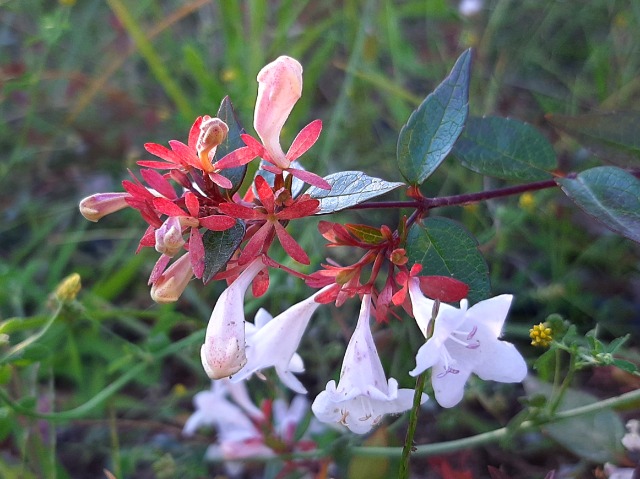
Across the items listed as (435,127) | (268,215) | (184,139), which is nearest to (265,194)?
(268,215)

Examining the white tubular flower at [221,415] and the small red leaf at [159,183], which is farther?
the white tubular flower at [221,415]

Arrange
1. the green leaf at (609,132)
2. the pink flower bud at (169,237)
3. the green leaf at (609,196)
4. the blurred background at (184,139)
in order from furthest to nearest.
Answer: the blurred background at (184,139)
the green leaf at (609,132)
the green leaf at (609,196)
the pink flower bud at (169,237)

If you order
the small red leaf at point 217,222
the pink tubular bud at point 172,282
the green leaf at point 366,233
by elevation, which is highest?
the small red leaf at point 217,222

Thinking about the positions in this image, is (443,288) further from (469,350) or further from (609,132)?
(609,132)

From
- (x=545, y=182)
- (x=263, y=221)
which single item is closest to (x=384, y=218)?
(x=545, y=182)

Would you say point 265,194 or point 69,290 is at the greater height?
point 265,194

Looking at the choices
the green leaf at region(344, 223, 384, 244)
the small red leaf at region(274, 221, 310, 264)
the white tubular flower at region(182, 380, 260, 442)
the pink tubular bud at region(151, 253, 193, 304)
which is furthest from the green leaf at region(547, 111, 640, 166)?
the white tubular flower at region(182, 380, 260, 442)

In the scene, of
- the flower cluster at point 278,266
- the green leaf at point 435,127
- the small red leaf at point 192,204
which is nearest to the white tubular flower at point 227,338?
the flower cluster at point 278,266

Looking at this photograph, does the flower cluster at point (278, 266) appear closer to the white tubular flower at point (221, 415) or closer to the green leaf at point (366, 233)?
the green leaf at point (366, 233)

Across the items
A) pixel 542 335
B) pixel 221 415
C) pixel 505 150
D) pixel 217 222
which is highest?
pixel 217 222
